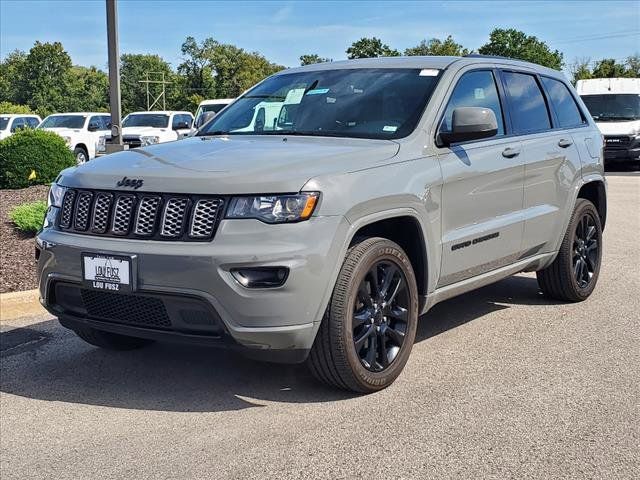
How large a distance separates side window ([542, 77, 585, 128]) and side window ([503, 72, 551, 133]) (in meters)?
0.19

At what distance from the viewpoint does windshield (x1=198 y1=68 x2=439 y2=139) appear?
4.88 metres

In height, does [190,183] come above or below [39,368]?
above

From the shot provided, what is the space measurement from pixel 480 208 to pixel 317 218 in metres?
1.57

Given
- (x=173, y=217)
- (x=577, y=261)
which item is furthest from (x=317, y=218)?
(x=577, y=261)

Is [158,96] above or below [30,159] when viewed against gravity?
above

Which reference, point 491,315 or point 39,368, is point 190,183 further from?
point 491,315

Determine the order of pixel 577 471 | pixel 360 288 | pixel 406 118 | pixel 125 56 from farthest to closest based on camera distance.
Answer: pixel 125 56, pixel 406 118, pixel 360 288, pixel 577 471

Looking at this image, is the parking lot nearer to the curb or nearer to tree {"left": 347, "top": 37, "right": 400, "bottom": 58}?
the curb

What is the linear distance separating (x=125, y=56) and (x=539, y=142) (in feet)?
444

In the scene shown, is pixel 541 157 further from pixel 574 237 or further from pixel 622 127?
pixel 622 127

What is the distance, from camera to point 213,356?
5.17 metres

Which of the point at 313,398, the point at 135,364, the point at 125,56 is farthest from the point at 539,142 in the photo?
the point at 125,56

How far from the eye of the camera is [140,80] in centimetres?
11031

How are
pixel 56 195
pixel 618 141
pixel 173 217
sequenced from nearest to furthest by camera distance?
1. pixel 173 217
2. pixel 56 195
3. pixel 618 141
